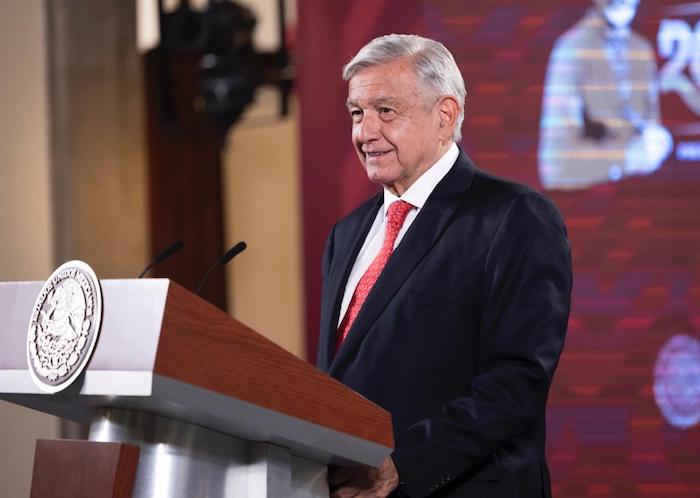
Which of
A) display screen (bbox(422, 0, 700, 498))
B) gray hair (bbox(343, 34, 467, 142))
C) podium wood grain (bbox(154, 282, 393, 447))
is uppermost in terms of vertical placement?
gray hair (bbox(343, 34, 467, 142))

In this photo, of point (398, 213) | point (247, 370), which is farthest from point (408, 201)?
point (247, 370)

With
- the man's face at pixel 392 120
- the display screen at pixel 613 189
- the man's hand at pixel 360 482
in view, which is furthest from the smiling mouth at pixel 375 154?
the display screen at pixel 613 189

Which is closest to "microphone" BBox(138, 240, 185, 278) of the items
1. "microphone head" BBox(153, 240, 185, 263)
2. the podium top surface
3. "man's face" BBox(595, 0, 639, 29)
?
"microphone head" BBox(153, 240, 185, 263)

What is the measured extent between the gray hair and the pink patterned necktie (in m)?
0.18

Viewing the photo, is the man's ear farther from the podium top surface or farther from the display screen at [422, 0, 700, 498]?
the display screen at [422, 0, 700, 498]

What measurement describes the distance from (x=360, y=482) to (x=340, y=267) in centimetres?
49

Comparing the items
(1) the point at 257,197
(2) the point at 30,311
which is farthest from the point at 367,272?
(1) the point at 257,197

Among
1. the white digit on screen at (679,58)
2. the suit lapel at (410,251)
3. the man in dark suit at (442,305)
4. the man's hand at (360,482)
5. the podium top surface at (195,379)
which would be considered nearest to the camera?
the podium top surface at (195,379)

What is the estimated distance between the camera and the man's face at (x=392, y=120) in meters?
1.83

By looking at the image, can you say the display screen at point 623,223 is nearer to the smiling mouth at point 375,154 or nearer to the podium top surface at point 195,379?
the smiling mouth at point 375,154

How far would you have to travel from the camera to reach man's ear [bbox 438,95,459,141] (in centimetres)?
189

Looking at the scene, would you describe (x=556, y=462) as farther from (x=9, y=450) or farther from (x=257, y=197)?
(x=257, y=197)

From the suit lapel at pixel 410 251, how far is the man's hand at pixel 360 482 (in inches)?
9.4

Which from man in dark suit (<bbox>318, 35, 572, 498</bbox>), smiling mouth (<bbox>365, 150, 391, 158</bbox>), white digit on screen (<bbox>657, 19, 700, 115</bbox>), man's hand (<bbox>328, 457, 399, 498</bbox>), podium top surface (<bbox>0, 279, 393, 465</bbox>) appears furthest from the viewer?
white digit on screen (<bbox>657, 19, 700, 115</bbox>)
